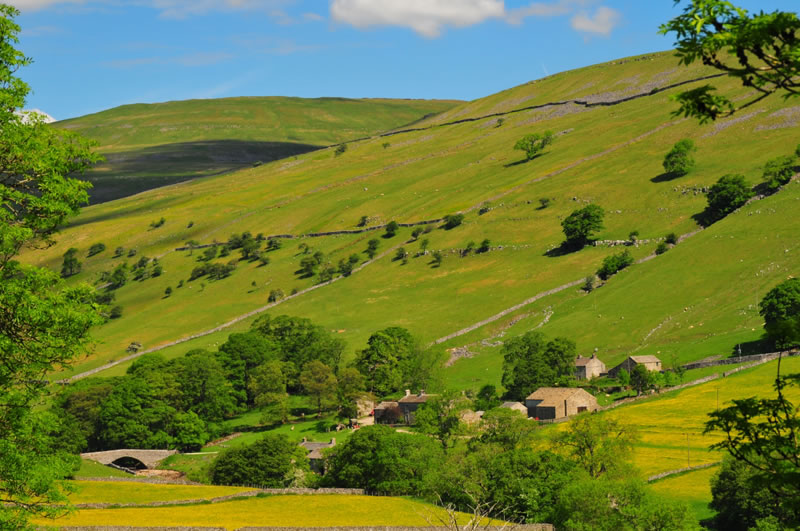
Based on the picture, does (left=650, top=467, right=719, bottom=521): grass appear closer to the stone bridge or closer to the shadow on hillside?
the stone bridge

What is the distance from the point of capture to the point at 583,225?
185625 mm

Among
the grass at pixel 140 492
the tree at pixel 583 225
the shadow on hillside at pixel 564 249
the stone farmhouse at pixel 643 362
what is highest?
the tree at pixel 583 225

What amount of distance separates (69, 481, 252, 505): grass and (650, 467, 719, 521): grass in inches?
1581

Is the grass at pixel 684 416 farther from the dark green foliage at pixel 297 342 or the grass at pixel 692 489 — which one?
the dark green foliage at pixel 297 342

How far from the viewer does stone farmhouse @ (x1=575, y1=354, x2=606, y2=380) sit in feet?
423

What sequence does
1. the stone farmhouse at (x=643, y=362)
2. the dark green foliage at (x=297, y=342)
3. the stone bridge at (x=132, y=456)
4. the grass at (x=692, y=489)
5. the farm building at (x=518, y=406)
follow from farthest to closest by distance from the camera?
the dark green foliage at (x=297, y=342), the stone farmhouse at (x=643, y=362), the farm building at (x=518, y=406), the stone bridge at (x=132, y=456), the grass at (x=692, y=489)

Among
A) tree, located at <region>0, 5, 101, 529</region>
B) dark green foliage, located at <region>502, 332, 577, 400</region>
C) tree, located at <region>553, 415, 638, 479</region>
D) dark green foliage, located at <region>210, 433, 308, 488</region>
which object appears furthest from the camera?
dark green foliage, located at <region>502, 332, 577, 400</region>

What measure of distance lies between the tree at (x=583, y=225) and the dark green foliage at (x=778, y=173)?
3417 cm

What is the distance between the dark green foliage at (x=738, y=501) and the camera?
63.1 m

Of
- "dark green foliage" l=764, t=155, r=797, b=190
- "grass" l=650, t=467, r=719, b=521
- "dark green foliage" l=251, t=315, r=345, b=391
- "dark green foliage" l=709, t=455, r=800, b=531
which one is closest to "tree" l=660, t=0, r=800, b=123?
"dark green foliage" l=709, t=455, r=800, b=531

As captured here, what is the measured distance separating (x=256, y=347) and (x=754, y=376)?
8267 cm

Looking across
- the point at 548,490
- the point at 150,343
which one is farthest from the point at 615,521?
the point at 150,343

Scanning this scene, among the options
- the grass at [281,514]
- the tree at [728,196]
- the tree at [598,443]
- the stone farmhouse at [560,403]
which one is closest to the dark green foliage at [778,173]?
the tree at [728,196]

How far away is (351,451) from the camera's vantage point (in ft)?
305
